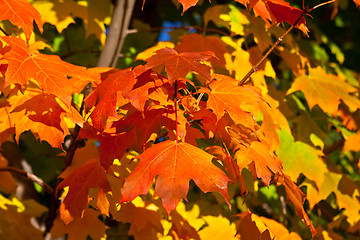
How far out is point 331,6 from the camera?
3.60 meters

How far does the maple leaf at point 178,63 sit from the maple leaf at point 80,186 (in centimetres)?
54

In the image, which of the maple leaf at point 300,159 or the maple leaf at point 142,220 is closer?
the maple leaf at point 142,220

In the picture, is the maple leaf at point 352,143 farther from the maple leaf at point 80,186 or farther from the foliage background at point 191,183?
the maple leaf at point 80,186

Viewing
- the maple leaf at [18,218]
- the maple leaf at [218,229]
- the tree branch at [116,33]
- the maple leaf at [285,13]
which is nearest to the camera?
the maple leaf at [285,13]

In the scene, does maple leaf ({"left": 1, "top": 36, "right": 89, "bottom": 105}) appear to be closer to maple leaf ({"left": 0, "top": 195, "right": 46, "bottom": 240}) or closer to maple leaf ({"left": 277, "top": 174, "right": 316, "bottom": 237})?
maple leaf ({"left": 277, "top": 174, "right": 316, "bottom": 237})

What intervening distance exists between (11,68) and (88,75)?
33cm

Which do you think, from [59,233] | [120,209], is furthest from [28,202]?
[120,209]

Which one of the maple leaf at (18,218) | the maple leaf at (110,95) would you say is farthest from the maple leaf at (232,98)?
the maple leaf at (18,218)

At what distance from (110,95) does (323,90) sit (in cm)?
134

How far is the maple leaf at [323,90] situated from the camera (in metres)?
2.37

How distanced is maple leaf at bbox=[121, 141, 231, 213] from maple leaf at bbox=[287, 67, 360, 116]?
43.2 inches

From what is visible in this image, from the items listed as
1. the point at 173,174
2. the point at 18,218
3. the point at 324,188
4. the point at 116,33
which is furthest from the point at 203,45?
the point at 18,218

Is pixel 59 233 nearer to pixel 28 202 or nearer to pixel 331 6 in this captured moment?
pixel 28 202

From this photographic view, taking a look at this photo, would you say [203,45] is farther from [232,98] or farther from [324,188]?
[324,188]
